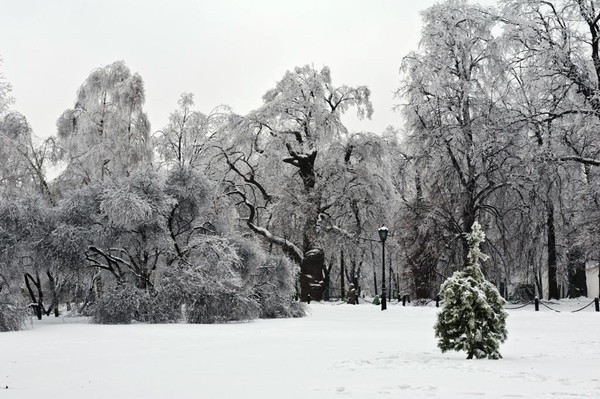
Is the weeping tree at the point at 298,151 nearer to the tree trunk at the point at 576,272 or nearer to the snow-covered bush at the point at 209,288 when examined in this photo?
the snow-covered bush at the point at 209,288

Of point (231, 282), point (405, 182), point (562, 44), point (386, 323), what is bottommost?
point (386, 323)

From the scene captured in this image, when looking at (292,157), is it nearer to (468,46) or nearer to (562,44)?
(468,46)

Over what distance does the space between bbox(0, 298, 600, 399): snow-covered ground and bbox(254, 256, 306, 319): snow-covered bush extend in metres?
5.96

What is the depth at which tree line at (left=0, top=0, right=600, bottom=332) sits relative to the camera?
2059 cm

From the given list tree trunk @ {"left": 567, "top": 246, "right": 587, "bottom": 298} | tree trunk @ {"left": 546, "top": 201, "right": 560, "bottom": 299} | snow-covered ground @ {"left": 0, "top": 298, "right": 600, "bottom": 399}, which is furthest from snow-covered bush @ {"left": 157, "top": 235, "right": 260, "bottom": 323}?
tree trunk @ {"left": 567, "top": 246, "right": 587, "bottom": 298}

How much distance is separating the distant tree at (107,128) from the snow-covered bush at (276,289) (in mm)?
9219

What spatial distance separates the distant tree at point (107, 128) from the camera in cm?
3031

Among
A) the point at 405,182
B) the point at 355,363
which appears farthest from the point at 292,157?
the point at 355,363

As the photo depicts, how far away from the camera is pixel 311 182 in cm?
3419

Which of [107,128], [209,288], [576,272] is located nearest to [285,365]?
[209,288]

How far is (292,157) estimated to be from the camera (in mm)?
33688

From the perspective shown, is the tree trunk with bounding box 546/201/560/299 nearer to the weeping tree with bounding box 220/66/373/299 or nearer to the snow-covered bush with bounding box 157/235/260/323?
the weeping tree with bounding box 220/66/373/299

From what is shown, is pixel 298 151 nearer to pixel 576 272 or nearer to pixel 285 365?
pixel 576 272

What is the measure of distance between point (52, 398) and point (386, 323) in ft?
44.8
